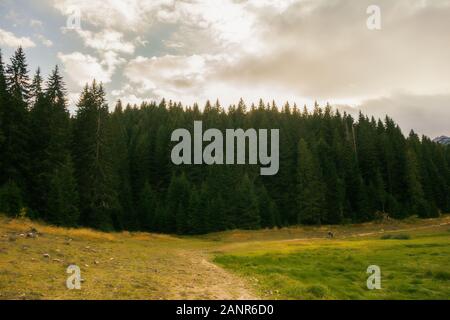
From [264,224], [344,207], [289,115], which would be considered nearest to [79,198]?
[264,224]

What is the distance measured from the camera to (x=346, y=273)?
20938 millimetres

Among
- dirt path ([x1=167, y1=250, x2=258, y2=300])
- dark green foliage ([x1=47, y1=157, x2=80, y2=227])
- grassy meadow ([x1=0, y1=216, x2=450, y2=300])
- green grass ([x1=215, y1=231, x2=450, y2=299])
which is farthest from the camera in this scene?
dark green foliage ([x1=47, y1=157, x2=80, y2=227])

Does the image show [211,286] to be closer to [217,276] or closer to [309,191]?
[217,276]

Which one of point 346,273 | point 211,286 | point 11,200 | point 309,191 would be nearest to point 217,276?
point 211,286

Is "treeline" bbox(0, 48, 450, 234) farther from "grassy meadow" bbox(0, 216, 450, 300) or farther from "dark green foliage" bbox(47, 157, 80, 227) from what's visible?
"grassy meadow" bbox(0, 216, 450, 300)

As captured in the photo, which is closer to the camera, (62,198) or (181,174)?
(62,198)

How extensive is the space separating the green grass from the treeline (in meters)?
30.7

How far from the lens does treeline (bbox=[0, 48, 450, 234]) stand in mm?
47875

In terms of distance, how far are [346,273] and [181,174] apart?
6364cm

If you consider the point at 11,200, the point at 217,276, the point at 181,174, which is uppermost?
the point at 181,174

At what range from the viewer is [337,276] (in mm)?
20109

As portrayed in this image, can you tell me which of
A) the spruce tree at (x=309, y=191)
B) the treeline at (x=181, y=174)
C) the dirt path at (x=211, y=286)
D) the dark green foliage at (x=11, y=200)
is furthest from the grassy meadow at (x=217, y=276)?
the spruce tree at (x=309, y=191)

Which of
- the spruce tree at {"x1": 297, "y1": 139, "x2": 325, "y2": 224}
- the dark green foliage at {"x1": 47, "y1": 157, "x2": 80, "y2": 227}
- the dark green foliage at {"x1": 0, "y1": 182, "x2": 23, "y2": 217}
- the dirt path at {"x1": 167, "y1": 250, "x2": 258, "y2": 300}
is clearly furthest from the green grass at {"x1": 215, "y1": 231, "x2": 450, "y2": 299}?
the spruce tree at {"x1": 297, "y1": 139, "x2": 325, "y2": 224}

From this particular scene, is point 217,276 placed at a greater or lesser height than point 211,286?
lesser
